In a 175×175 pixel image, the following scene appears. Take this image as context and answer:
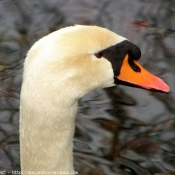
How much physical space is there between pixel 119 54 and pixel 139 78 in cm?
28

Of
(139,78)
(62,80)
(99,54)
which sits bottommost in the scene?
(139,78)

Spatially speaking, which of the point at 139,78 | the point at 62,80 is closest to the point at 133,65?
the point at 139,78

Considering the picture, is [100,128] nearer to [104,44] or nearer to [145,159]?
[145,159]

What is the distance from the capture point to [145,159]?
642cm

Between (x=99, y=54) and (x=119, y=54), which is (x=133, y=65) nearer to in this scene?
(x=119, y=54)

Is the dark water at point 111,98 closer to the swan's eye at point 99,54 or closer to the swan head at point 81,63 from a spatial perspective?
the swan head at point 81,63

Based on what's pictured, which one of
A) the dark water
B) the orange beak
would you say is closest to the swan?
the orange beak

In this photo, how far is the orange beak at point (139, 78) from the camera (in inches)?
198

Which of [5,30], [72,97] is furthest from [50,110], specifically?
[5,30]

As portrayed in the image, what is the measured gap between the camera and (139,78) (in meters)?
5.10

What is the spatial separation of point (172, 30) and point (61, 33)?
139 inches

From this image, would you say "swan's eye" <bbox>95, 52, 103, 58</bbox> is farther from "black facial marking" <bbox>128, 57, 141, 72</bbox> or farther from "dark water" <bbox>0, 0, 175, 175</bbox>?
"dark water" <bbox>0, 0, 175, 175</bbox>

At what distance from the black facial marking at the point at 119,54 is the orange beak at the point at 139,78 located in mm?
35

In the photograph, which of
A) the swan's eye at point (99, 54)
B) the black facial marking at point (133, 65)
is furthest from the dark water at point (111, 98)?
the swan's eye at point (99, 54)
